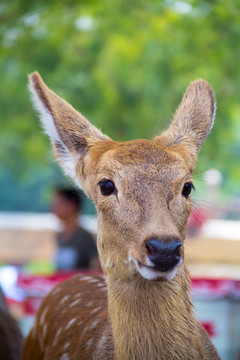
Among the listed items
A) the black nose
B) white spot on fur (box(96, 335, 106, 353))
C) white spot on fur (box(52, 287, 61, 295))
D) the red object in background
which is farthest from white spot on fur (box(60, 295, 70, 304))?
the red object in background

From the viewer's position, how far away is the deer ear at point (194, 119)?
2961 mm

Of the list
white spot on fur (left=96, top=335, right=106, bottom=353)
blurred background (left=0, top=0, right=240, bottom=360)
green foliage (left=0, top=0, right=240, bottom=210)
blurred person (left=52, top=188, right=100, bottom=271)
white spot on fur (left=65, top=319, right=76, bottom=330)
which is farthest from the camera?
green foliage (left=0, top=0, right=240, bottom=210)

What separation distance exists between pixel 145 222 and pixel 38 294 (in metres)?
3.41

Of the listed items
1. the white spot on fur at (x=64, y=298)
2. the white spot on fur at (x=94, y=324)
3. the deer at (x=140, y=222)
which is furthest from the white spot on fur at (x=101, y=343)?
the white spot on fur at (x=64, y=298)

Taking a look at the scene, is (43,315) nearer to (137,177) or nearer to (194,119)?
(137,177)

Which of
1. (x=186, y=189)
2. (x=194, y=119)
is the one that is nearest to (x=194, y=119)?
(x=194, y=119)

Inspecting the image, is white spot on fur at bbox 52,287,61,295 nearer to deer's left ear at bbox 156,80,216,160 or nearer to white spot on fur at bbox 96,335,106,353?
white spot on fur at bbox 96,335,106,353

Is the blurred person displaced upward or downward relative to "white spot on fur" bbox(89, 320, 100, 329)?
upward

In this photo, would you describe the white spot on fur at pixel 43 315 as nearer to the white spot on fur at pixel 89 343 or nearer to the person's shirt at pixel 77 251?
the white spot on fur at pixel 89 343

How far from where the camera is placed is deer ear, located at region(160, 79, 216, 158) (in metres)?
2.96

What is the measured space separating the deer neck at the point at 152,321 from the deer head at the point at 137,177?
107mm

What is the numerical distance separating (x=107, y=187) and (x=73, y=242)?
4799 millimetres

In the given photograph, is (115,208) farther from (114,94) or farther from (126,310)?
(114,94)

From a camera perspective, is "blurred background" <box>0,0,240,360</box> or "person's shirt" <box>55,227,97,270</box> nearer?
"person's shirt" <box>55,227,97,270</box>
